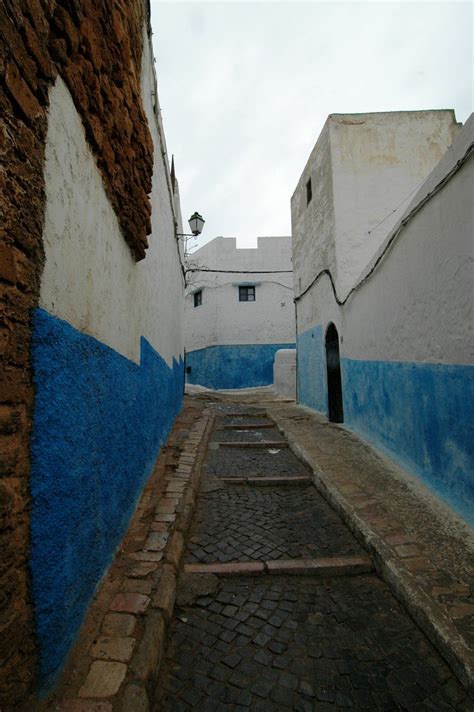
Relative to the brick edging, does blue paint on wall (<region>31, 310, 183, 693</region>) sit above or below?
above

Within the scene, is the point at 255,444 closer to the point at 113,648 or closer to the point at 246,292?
the point at 113,648

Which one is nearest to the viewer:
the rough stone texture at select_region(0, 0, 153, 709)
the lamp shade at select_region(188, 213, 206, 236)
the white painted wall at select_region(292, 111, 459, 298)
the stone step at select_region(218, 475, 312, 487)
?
the rough stone texture at select_region(0, 0, 153, 709)

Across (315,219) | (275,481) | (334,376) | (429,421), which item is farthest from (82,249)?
(315,219)

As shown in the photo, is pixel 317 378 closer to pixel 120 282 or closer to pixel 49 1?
pixel 120 282

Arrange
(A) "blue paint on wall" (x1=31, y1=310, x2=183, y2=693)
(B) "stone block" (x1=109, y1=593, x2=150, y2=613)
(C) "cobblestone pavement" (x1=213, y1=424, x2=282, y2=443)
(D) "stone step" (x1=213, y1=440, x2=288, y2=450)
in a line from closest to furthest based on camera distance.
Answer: (A) "blue paint on wall" (x1=31, y1=310, x2=183, y2=693)
(B) "stone block" (x1=109, y1=593, x2=150, y2=613)
(D) "stone step" (x1=213, y1=440, x2=288, y2=450)
(C) "cobblestone pavement" (x1=213, y1=424, x2=282, y2=443)

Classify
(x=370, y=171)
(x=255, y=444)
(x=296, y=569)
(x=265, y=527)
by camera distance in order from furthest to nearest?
(x=370, y=171), (x=255, y=444), (x=265, y=527), (x=296, y=569)

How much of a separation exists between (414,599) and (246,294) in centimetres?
1842

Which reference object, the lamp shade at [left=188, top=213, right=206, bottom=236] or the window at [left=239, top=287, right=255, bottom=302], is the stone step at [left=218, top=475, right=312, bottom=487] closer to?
the lamp shade at [left=188, top=213, right=206, bottom=236]

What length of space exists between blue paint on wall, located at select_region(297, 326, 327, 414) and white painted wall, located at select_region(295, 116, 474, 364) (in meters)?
3.23

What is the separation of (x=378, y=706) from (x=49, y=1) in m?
3.17

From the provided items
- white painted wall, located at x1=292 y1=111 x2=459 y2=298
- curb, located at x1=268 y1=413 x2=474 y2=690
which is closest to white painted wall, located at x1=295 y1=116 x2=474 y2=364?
curb, located at x1=268 y1=413 x2=474 y2=690

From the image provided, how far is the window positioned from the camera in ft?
64.5

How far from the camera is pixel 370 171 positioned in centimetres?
758

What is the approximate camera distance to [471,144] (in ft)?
8.89
